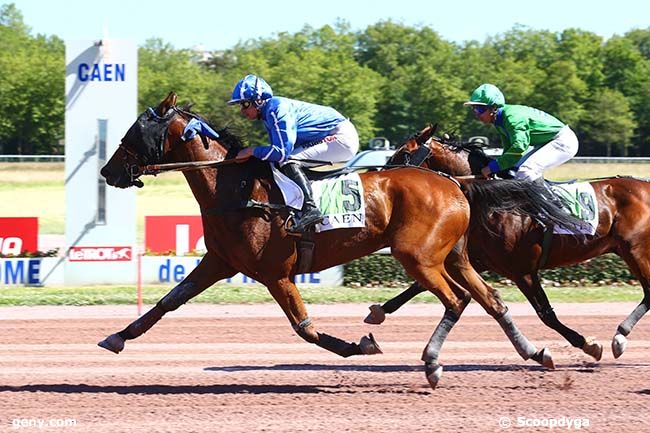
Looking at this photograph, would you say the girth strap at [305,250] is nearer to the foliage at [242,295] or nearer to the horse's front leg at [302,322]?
the horse's front leg at [302,322]

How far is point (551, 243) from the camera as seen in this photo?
9047 millimetres

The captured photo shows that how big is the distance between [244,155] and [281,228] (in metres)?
0.61

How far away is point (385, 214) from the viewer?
7.96m

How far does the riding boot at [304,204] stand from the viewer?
770 cm

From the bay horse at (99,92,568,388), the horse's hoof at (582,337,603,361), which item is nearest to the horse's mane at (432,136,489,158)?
the bay horse at (99,92,568,388)

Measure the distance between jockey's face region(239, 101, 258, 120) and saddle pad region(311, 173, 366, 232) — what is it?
26.5 inches

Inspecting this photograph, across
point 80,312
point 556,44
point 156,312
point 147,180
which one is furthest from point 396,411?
point 556,44

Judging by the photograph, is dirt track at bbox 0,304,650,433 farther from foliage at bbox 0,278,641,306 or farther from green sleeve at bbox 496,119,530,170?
green sleeve at bbox 496,119,530,170

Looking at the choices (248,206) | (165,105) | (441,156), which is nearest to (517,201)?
(441,156)

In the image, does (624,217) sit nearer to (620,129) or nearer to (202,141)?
(202,141)

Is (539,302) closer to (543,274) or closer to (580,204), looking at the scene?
(580,204)

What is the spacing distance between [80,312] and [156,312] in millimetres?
4461

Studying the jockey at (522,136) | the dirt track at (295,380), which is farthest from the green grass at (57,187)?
the jockey at (522,136)

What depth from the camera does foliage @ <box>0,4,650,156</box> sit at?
146 feet
